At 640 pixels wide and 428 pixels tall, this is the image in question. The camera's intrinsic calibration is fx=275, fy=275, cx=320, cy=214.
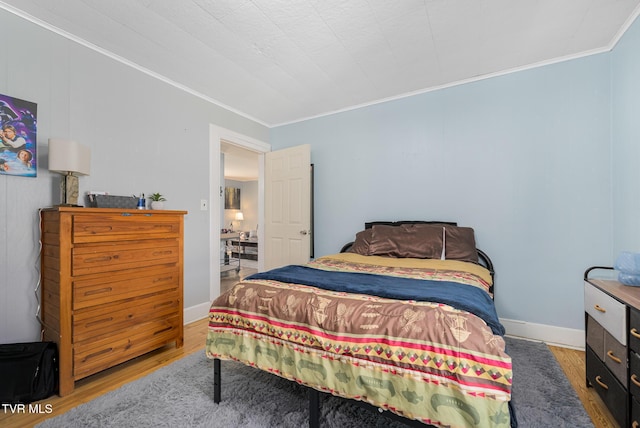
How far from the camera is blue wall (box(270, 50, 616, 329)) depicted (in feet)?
8.09

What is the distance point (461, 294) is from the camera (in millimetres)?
1427

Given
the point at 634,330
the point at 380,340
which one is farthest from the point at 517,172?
the point at 380,340

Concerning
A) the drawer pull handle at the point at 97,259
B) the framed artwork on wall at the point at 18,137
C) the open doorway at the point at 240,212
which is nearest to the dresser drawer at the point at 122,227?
the drawer pull handle at the point at 97,259

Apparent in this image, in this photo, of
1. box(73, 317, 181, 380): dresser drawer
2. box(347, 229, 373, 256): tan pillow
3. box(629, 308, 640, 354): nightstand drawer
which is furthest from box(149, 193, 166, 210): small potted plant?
box(629, 308, 640, 354): nightstand drawer

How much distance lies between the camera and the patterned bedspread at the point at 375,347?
1015 mm

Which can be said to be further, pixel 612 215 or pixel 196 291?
pixel 196 291

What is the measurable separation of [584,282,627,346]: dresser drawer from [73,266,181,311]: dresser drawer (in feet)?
9.94

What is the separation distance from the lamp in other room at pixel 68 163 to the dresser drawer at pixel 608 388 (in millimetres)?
3511

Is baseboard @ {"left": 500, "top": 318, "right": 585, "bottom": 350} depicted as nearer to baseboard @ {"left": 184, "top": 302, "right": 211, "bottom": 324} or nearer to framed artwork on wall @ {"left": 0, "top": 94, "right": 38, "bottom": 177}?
baseboard @ {"left": 184, "top": 302, "right": 211, "bottom": 324}

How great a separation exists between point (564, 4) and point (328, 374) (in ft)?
9.25

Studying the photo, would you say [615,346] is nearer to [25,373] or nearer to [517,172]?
[517,172]

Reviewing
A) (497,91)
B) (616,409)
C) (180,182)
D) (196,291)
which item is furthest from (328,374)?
(497,91)

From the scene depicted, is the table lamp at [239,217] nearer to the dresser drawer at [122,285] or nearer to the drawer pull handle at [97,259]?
the dresser drawer at [122,285]

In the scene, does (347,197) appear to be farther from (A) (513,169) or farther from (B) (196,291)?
(B) (196,291)
